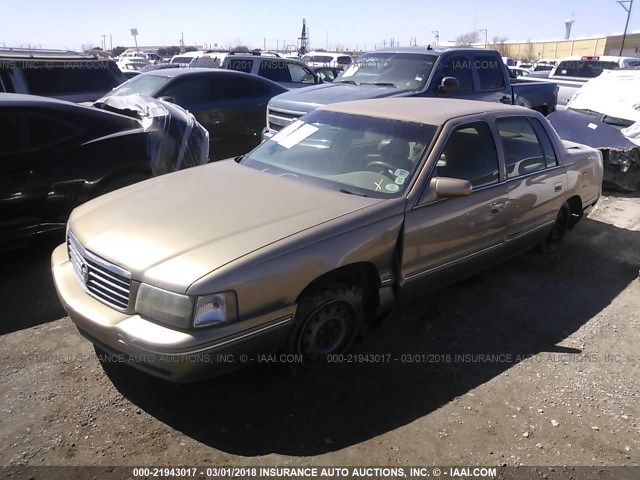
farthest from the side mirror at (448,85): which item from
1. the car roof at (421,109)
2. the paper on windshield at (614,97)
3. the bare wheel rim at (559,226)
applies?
the car roof at (421,109)

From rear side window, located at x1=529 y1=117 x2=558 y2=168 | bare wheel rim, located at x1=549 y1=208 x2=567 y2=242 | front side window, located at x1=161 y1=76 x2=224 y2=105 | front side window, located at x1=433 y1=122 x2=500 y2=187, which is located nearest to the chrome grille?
front side window, located at x1=433 y1=122 x2=500 y2=187

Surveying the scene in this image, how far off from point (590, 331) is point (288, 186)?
250 cm

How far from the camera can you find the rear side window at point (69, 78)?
8.02 metres

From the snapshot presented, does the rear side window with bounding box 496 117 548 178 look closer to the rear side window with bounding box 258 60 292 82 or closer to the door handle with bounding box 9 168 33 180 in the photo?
the door handle with bounding box 9 168 33 180

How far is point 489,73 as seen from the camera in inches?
332

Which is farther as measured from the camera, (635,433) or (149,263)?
(635,433)

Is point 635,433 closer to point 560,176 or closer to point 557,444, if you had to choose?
point 557,444

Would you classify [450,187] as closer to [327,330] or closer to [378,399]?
[327,330]

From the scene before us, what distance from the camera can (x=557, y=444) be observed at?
275 centimetres

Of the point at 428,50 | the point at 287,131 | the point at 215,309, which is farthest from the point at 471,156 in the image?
the point at 428,50

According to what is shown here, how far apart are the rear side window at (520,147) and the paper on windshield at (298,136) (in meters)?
1.48

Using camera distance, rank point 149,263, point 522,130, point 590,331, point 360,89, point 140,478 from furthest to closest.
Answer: point 360,89 → point 522,130 → point 590,331 → point 149,263 → point 140,478

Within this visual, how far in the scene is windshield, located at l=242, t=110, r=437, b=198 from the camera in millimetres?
3498

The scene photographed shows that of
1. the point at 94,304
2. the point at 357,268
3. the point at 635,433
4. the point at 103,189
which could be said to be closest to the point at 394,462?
the point at 357,268
